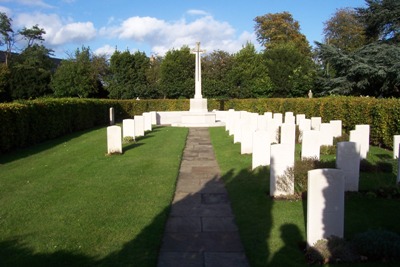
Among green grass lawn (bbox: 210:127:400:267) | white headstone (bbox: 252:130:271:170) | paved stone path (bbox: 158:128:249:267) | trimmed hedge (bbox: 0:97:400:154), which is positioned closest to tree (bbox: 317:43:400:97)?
trimmed hedge (bbox: 0:97:400:154)

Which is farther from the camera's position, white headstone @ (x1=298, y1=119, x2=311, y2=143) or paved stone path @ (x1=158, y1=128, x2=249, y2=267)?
white headstone @ (x1=298, y1=119, x2=311, y2=143)

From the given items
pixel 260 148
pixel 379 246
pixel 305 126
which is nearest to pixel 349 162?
pixel 260 148

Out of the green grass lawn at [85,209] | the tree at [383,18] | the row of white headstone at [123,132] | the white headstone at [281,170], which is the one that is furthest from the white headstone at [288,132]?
the tree at [383,18]

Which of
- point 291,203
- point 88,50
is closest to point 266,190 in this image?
point 291,203

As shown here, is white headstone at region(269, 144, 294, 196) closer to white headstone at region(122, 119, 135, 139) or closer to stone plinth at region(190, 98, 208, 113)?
white headstone at region(122, 119, 135, 139)

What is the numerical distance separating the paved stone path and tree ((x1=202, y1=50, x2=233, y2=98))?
129ft

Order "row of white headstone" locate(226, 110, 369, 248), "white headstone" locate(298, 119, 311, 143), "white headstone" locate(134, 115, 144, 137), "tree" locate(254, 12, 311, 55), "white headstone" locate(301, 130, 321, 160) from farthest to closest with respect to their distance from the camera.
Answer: "tree" locate(254, 12, 311, 55) < "white headstone" locate(134, 115, 144, 137) < "white headstone" locate(298, 119, 311, 143) < "white headstone" locate(301, 130, 321, 160) < "row of white headstone" locate(226, 110, 369, 248)

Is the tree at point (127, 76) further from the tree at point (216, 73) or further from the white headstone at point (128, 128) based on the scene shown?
the white headstone at point (128, 128)

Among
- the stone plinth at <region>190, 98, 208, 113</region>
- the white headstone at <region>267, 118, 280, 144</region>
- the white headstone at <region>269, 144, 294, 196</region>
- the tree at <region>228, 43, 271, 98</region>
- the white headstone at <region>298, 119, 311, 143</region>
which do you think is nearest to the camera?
the white headstone at <region>269, 144, 294, 196</region>

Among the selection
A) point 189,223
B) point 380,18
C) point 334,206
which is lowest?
point 189,223

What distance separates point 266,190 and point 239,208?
49.4 inches

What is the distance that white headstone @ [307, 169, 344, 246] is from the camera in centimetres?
453

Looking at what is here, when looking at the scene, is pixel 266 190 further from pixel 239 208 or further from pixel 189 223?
pixel 189 223

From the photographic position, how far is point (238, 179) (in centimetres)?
862
